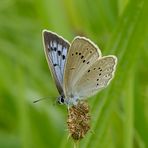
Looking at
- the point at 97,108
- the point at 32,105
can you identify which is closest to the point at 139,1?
the point at 97,108

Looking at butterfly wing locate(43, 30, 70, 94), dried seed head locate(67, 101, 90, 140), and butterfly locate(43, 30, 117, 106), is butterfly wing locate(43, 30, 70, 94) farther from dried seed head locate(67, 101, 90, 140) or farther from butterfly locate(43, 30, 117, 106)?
dried seed head locate(67, 101, 90, 140)

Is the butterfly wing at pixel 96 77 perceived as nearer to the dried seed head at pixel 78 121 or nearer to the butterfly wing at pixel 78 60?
the butterfly wing at pixel 78 60

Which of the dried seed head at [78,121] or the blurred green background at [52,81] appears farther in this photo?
the blurred green background at [52,81]

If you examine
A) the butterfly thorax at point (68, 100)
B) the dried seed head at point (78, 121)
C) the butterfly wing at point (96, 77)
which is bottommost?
the dried seed head at point (78, 121)

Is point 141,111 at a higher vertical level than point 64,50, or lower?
lower

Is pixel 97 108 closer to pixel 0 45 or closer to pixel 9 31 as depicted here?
pixel 0 45

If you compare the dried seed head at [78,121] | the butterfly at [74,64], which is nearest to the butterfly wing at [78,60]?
the butterfly at [74,64]

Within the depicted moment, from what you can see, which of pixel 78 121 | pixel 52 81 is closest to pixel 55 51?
pixel 78 121
